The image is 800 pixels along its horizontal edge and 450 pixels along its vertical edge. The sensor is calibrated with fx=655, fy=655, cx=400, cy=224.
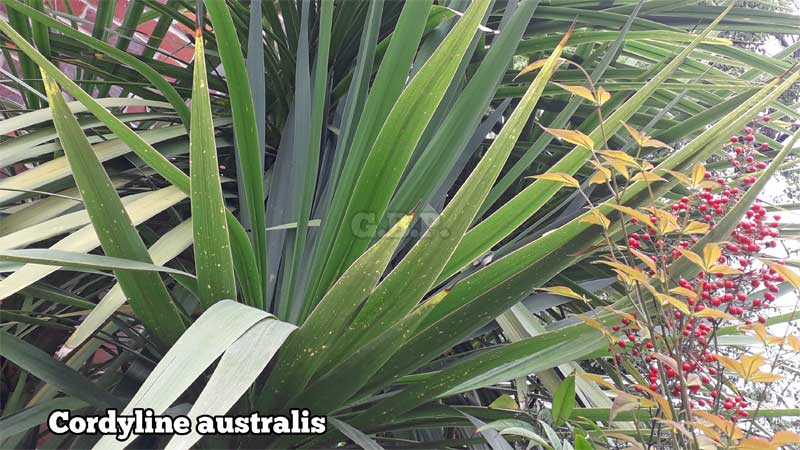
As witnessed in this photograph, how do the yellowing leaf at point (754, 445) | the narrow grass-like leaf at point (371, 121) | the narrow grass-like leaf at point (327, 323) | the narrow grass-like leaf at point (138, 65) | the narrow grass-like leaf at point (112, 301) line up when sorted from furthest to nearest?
1. the narrow grass-like leaf at point (138, 65)
2. the narrow grass-like leaf at point (371, 121)
3. the narrow grass-like leaf at point (112, 301)
4. the narrow grass-like leaf at point (327, 323)
5. the yellowing leaf at point (754, 445)

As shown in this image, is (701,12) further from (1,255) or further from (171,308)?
(1,255)

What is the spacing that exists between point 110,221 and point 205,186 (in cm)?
9

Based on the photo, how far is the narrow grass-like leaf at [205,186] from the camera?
1.82ft

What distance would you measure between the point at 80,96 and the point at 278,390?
329mm

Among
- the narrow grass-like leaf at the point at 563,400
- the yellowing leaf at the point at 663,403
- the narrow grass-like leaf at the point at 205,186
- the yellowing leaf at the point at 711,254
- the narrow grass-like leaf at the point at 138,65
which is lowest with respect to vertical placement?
the yellowing leaf at the point at 663,403

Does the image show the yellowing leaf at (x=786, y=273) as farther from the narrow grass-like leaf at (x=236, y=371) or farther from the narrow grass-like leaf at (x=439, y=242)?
the narrow grass-like leaf at (x=236, y=371)

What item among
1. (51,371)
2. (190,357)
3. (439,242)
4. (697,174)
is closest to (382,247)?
(439,242)

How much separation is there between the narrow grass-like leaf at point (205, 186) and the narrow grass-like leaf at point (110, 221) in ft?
0.18

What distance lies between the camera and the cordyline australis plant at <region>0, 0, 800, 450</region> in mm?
519

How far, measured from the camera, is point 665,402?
463 millimetres

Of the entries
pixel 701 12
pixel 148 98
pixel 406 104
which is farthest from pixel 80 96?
pixel 701 12

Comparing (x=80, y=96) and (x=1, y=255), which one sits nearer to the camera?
(x=1, y=255)

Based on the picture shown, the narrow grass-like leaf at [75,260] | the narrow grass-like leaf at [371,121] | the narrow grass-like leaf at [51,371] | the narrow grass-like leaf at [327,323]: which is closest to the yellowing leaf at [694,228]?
the narrow grass-like leaf at [327,323]

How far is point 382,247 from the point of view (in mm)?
496
